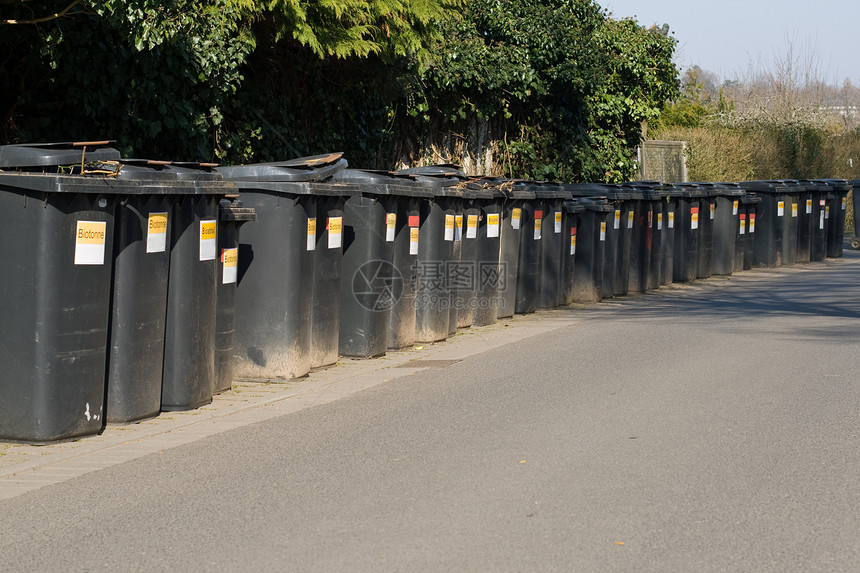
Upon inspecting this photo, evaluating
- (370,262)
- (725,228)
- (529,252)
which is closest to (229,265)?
(370,262)

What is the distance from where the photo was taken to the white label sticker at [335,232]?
8.70 metres

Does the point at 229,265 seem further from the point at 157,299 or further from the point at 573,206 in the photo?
the point at 573,206

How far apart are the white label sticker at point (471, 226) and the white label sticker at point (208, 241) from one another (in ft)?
13.6

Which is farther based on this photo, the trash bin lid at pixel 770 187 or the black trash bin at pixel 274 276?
the trash bin lid at pixel 770 187

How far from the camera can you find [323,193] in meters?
8.41

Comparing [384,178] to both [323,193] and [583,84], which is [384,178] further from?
[583,84]

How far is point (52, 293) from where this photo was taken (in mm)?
5992

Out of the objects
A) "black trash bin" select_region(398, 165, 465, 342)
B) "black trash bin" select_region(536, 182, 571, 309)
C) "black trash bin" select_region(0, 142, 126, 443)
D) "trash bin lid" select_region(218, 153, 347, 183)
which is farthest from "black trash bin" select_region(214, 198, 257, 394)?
"black trash bin" select_region(536, 182, 571, 309)

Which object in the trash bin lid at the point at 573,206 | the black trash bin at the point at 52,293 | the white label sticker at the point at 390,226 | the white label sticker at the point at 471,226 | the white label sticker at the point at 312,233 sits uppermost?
the trash bin lid at the point at 573,206

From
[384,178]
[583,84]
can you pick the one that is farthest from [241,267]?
[583,84]

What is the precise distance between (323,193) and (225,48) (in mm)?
5045

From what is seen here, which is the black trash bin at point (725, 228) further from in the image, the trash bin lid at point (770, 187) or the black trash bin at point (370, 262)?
the black trash bin at point (370, 262)

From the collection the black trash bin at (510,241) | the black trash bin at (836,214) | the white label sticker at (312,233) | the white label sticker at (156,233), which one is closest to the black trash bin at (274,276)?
the white label sticker at (312,233)

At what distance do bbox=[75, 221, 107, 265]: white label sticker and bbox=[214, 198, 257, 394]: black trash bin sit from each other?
4.76ft
